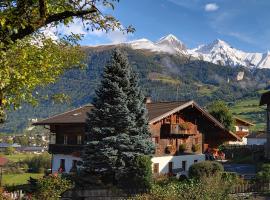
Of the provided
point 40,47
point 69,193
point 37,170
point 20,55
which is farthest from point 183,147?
point 37,170

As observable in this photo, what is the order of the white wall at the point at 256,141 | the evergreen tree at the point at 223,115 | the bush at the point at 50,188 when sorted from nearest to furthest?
the bush at the point at 50,188
the evergreen tree at the point at 223,115
the white wall at the point at 256,141

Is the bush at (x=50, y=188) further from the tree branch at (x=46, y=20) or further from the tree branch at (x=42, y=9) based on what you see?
the tree branch at (x=42, y=9)

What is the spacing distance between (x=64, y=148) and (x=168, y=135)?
10.8 m

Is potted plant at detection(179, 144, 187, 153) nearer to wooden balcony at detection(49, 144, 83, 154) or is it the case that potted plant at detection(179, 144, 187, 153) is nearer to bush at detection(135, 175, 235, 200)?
wooden balcony at detection(49, 144, 83, 154)

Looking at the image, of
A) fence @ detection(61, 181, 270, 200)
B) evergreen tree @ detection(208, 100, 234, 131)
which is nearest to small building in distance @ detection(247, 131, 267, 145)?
evergreen tree @ detection(208, 100, 234, 131)

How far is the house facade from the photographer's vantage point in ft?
140

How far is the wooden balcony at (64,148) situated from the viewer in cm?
4478

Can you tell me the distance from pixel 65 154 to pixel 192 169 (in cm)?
1776

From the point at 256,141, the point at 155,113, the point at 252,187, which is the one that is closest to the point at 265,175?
the point at 252,187

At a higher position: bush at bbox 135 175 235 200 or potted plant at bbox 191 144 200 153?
potted plant at bbox 191 144 200 153

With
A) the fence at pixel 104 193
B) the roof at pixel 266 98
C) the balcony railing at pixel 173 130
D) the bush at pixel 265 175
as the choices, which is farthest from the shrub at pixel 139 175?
the roof at pixel 266 98

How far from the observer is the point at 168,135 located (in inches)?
1727

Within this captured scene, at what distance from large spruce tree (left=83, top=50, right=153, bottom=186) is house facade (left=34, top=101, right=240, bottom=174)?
19.3 ft

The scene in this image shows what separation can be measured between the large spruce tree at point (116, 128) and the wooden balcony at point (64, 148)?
37.7ft
